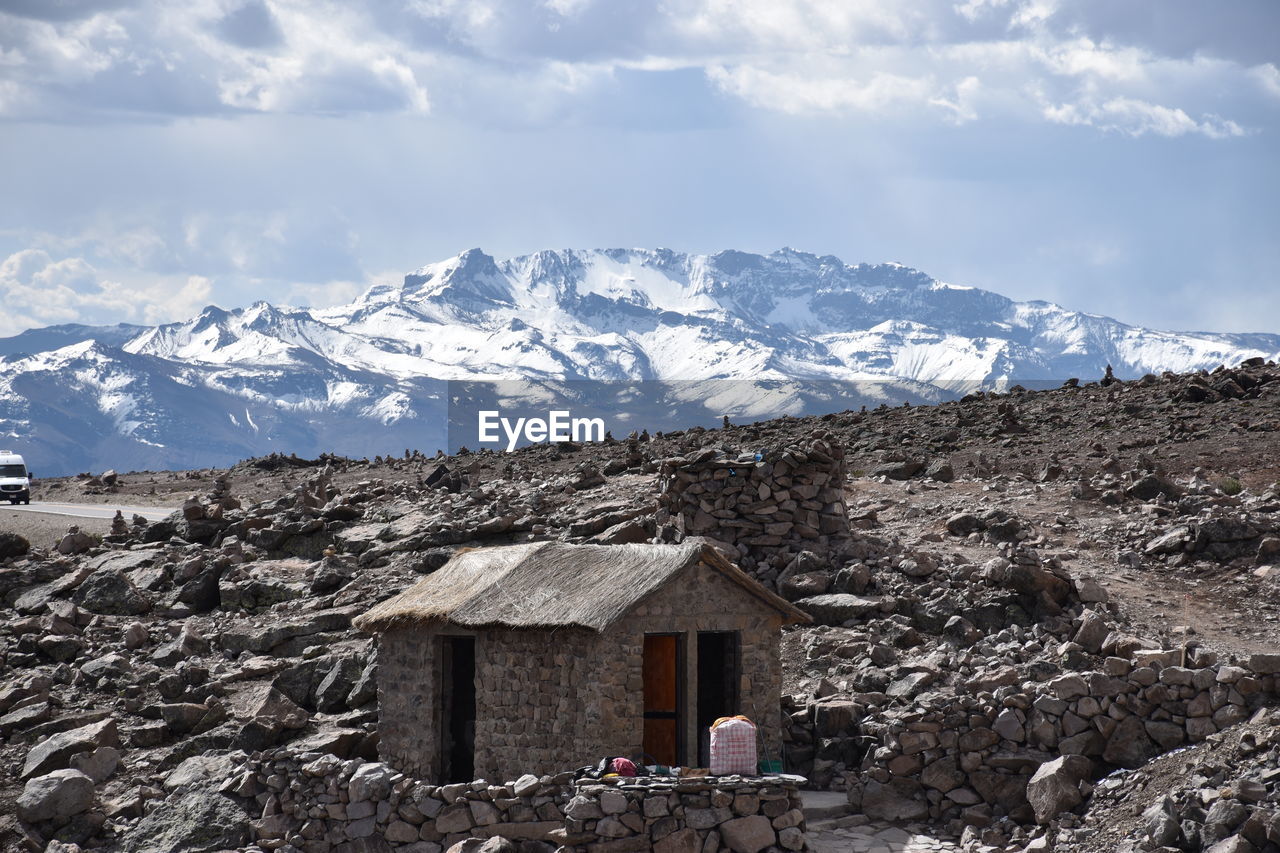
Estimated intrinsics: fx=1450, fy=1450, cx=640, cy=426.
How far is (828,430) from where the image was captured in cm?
4122

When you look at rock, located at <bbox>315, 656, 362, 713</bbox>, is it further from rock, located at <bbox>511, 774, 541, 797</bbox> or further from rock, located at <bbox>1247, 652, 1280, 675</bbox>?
rock, located at <bbox>1247, 652, 1280, 675</bbox>

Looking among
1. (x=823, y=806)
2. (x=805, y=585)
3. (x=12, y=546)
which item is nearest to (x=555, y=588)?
(x=823, y=806)

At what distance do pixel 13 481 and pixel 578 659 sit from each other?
35798 mm

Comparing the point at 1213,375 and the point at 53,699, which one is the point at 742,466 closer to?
the point at 53,699

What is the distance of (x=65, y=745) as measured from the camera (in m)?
20.4

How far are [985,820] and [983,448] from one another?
68.1 ft

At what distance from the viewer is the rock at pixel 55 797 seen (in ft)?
59.5

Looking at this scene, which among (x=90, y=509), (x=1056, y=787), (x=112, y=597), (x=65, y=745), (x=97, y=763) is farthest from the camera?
(x=90, y=509)

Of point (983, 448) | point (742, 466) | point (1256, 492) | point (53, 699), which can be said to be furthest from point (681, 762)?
point (983, 448)

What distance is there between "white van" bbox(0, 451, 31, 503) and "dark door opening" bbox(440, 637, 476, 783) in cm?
3153

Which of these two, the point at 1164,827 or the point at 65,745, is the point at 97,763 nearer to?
the point at 65,745

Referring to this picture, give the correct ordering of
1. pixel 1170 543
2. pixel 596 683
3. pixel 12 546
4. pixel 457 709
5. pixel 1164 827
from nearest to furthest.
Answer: pixel 1164 827 → pixel 596 683 → pixel 457 709 → pixel 1170 543 → pixel 12 546

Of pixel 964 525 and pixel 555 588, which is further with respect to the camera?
pixel 964 525

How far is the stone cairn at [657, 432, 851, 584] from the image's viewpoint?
2430 centimetres
